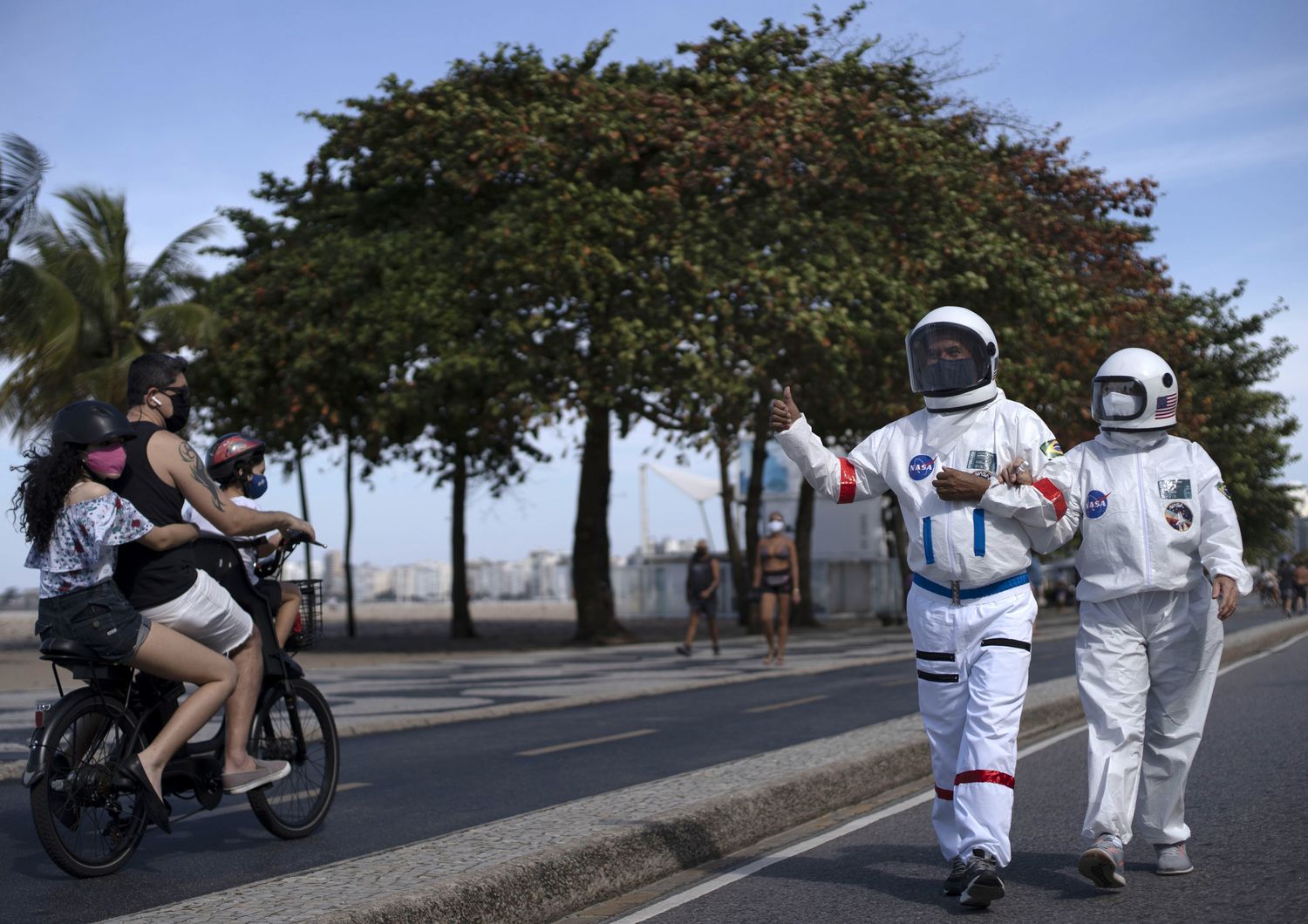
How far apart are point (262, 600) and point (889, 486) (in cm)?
277

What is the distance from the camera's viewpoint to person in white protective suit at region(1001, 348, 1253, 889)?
530 centimetres

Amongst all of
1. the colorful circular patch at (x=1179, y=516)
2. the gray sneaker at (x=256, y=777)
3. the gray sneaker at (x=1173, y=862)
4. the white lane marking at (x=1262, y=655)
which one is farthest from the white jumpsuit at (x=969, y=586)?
the white lane marking at (x=1262, y=655)

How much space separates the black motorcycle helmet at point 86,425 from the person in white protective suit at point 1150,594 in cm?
342

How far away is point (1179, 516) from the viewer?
5.42 metres

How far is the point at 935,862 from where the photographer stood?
589cm

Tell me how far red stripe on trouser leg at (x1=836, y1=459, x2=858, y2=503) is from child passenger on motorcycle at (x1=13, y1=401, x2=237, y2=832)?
2.50m

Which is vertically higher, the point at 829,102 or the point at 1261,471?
the point at 829,102

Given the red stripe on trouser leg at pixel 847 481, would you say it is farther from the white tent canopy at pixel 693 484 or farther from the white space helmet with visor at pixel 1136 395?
the white tent canopy at pixel 693 484

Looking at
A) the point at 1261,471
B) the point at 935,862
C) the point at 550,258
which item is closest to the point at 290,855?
the point at 935,862

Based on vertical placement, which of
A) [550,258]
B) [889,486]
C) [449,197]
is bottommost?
[889,486]

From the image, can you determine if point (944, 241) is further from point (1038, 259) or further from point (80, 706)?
point (80, 706)

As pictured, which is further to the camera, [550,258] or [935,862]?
[550,258]

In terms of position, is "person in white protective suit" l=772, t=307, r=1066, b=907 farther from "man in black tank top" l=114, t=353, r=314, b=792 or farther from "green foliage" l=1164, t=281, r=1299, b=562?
"green foliage" l=1164, t=281, r=1299, b=562

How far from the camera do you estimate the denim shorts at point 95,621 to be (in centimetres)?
553
